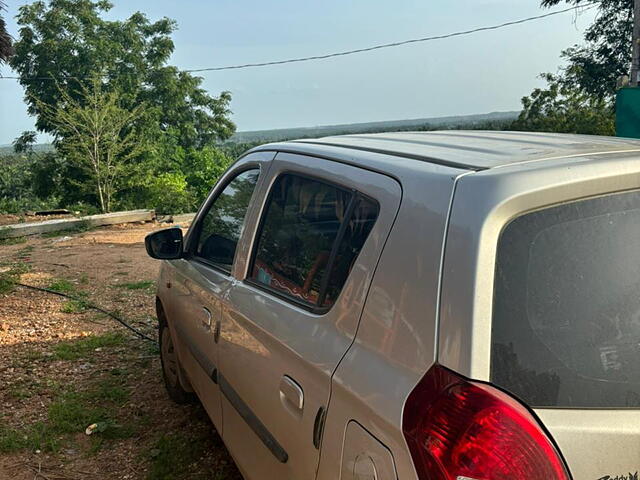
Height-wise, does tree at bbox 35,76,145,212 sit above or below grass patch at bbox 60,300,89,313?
above

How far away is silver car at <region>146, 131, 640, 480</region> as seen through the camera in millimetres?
1228

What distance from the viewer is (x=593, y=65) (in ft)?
75.9

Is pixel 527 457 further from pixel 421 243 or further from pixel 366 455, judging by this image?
pixel 421 243

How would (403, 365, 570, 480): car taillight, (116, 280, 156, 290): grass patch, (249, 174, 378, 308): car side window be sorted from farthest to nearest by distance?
(116, 280, 156, 290): grass patch, (249, 174, 378, 308): car side window, (403, 365, 570, 480): car taillight

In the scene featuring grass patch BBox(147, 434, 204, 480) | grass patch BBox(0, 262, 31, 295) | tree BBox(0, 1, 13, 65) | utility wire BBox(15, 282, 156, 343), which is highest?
tree BBox(0, 1, 13, 65)

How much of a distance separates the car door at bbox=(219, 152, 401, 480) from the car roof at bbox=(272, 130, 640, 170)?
169 mm

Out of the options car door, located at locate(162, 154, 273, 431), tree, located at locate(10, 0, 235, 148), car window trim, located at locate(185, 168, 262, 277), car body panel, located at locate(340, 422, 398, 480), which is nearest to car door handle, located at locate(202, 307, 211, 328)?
car door, located at locate(162, 154, 273, 431)

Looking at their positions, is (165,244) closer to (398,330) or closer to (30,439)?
(30,439)

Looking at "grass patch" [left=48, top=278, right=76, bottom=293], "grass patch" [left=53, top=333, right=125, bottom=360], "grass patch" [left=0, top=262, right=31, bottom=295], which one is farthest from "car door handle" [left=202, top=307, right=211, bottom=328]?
"grass patch" [left=0, top=262, right=31, bottom=295]

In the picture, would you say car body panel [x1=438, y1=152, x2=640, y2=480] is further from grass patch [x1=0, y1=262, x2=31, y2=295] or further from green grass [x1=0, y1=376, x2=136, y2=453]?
grass patch [x1=0, y1=262, x2=31, y2=295]

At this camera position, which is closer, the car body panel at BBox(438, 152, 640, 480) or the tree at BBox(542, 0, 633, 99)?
the car body panel at BBox(438, 152, 640, 480)

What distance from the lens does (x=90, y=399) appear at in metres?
4.31

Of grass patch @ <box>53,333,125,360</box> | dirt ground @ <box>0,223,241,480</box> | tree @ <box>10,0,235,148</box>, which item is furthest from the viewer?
tree @ <box>10,0,235,148</box>

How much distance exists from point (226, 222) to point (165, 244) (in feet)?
2.12
